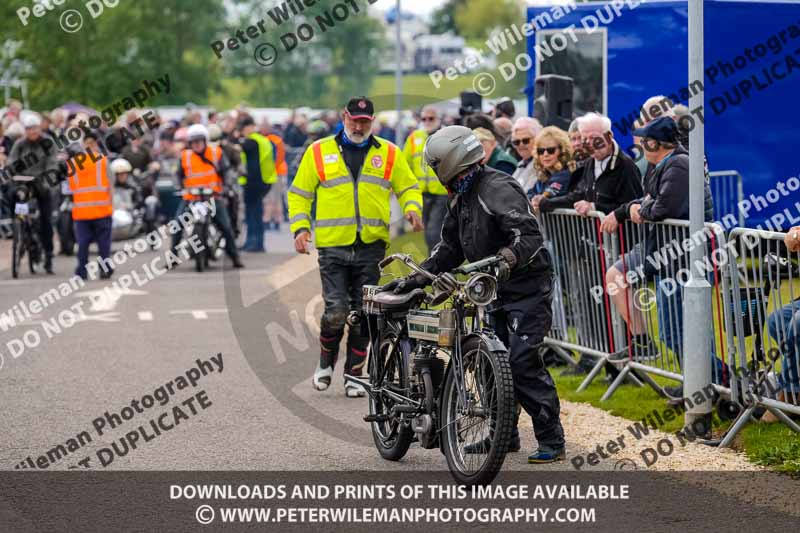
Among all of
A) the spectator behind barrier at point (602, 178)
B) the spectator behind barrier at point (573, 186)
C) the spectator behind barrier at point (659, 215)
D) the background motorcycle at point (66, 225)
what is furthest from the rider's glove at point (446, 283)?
the background motorcycle at point (66, 225)

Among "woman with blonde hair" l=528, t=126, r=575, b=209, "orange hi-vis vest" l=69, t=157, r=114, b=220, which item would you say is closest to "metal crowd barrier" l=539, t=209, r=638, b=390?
"woman with blonde hair" l=528, t=126, r=575, b=209

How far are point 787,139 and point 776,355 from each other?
31.4 ft

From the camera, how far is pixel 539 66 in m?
18.0

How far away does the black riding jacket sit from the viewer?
7.46 meters

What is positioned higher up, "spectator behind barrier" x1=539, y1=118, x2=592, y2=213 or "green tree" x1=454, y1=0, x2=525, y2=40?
"green tree" x1=454, y1=0, x2=525, y2=40

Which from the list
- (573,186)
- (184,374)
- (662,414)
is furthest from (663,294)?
(184,374)

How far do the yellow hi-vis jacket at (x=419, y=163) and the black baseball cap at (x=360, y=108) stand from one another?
599 cm

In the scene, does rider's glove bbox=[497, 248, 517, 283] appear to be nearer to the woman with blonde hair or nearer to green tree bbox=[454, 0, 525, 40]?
the woman with blonde hair

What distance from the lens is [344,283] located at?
10.1 meters

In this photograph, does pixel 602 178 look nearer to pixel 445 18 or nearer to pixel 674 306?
pixel 674 306

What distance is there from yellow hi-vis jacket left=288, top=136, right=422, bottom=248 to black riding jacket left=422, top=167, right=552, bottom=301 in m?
2.08

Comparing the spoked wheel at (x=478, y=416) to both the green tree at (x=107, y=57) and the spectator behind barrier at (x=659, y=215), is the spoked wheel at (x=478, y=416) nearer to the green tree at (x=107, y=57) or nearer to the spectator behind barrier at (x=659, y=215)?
the spectator behind barrier at (x=659, y=215)

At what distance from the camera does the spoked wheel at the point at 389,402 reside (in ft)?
25.5

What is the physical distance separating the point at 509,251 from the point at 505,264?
0.37 feet
